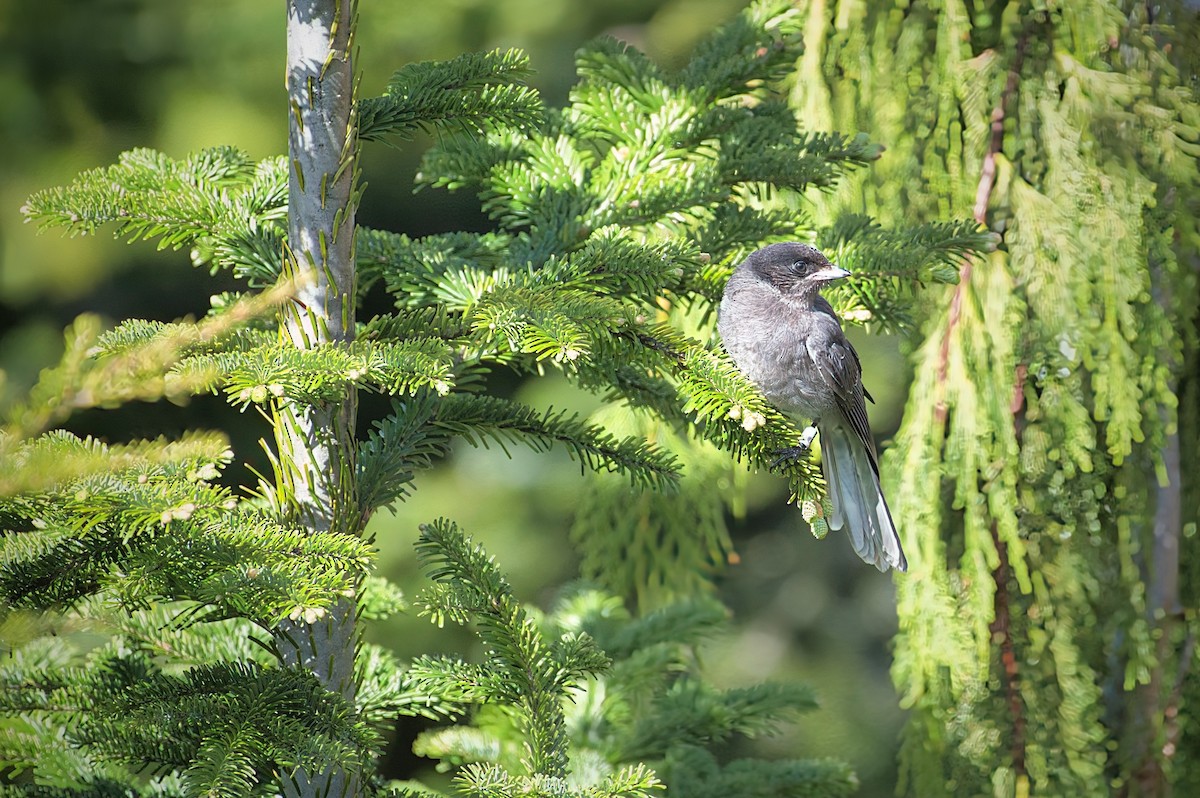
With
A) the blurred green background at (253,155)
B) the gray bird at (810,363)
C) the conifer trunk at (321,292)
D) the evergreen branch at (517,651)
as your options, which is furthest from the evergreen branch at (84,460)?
the blurred green background at (253,155)

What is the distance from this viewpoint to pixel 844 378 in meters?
A: 2.24

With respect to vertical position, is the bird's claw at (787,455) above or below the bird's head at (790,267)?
below

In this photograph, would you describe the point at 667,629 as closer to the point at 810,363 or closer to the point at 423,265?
the point at 810,363

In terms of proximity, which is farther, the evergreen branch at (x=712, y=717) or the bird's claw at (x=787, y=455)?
the evergreen branch at (x=712, y=717)

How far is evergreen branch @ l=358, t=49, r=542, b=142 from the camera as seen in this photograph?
1513 millimetres

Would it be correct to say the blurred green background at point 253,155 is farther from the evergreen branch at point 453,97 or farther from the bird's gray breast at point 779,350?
the evergreen branch at point 453,97

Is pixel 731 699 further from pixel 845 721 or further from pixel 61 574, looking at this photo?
pixel 845 721

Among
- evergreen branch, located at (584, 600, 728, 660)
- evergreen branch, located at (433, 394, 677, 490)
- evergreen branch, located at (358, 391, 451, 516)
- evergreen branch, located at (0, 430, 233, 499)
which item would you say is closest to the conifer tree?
evergreen branch, located at (584, 600, 728, 660)

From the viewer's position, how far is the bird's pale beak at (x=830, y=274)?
1.79m

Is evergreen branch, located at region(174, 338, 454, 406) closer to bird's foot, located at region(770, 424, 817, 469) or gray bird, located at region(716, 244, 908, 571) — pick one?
bird's foot, located at region(770, 424, 817, 469)

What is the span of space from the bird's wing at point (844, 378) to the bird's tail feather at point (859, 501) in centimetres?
5

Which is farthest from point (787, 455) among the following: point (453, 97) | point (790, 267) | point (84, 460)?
point (84, 460)

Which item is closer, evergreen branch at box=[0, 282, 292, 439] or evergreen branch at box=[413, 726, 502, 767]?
evergreen branch at box=[0, 282, 292, 439]

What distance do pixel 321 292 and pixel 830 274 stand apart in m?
0.96
